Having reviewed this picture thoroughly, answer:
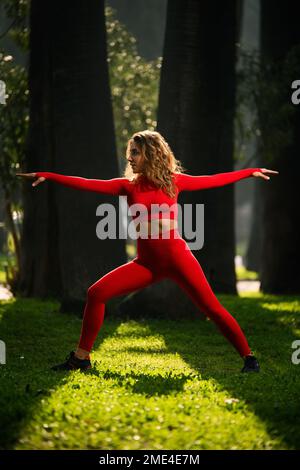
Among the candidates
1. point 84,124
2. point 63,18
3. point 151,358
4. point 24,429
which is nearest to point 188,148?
point 84,124

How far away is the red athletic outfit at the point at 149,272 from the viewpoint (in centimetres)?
763

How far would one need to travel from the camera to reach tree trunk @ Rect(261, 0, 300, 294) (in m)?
17.2

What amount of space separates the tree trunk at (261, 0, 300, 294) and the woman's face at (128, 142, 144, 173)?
9.55 metres

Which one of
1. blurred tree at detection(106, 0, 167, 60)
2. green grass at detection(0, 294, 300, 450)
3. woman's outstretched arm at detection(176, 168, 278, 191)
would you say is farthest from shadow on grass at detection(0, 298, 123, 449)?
blurred tree at detection(106, 0, 167, 60)

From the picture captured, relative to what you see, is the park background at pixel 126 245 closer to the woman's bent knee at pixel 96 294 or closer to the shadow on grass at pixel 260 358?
the shadow on grass at pixel 260 358

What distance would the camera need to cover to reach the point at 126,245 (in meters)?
15.0

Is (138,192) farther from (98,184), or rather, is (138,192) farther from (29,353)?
(29,353)

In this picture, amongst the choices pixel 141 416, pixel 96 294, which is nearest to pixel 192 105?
pixel 96 294

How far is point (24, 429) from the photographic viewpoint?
5895mm

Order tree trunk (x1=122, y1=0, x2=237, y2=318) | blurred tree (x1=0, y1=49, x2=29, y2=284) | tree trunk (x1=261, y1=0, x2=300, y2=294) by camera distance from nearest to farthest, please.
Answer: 1. tree trunk (x1=122, y1=0, x2=237, y2=318)
2. blurred tree (x1=0, y1=49, x2=29, y2=284)
3. tree trunk (x1=261, y1=0, x2=300, y2=294)

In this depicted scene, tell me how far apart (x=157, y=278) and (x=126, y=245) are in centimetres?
727

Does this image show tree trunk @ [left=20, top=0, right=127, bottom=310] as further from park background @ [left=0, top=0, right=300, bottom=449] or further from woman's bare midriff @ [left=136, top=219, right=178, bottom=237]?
woman's bare midriff @ [left=136, top=219, right=178, bottom=237]

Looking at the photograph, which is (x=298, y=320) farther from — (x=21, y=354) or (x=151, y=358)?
(x=21, y=354)

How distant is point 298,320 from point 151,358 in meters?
3.30
